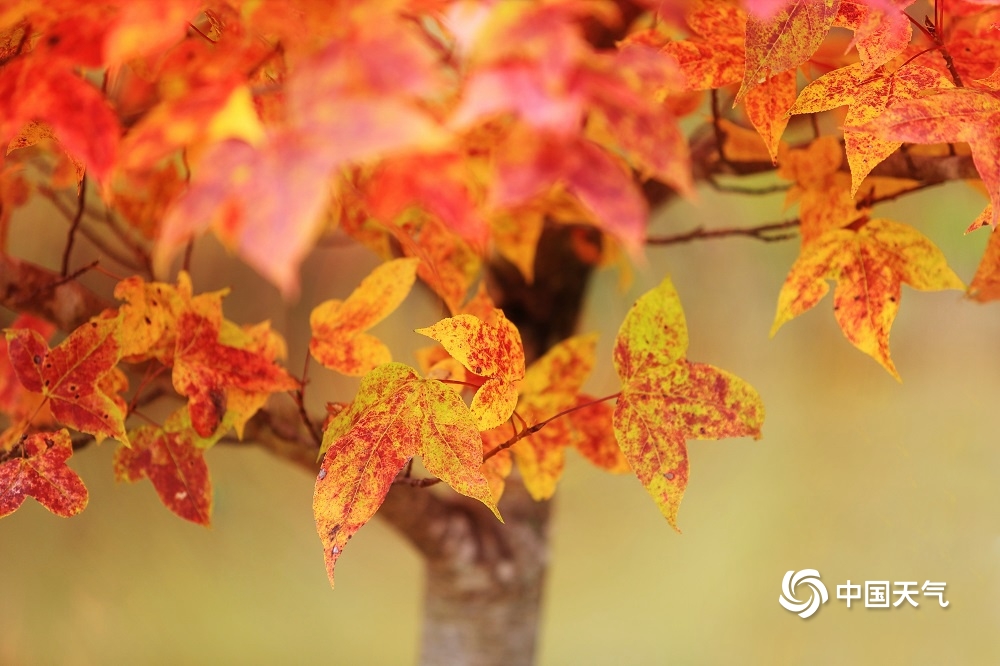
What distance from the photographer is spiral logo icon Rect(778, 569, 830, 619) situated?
88 centimetres

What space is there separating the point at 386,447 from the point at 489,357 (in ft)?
0.25

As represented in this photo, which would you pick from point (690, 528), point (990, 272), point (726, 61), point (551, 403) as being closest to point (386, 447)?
point (551, 403)

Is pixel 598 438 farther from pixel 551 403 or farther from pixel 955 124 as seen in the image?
pixel 955 124

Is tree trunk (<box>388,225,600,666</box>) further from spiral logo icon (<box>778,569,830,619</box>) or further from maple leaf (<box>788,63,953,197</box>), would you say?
maple leaf (<box>788,63,953,197</box>)

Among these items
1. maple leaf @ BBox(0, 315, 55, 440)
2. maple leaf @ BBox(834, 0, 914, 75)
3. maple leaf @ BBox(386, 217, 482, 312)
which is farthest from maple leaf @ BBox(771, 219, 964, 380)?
maple leaf @ BBox(0, 315, 55, 440)

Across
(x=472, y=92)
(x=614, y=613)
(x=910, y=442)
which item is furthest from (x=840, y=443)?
(x=472, y=92)

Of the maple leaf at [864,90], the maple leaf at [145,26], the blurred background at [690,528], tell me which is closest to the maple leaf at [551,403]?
the maple leaf at [864,90]

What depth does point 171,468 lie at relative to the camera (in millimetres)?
525

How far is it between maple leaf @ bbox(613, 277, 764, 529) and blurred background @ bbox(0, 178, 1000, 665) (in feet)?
2.52

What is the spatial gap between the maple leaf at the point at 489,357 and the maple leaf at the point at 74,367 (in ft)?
0.66

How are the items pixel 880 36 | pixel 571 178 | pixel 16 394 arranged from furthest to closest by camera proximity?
pixel 16 394 < pixel 880 36 < pixel 571 178

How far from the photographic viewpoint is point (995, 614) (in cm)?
122

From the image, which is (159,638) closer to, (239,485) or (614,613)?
(239,485)

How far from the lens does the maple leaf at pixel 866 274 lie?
1.53 ft
